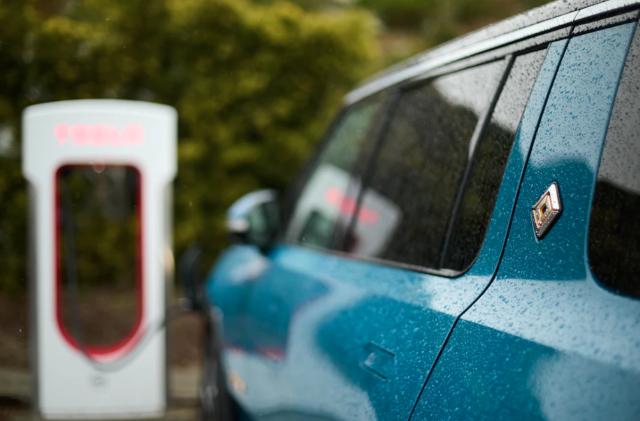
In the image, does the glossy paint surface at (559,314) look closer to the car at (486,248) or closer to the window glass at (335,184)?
the car at (486,248)

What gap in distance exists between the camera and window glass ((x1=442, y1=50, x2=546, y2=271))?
1.74 metres

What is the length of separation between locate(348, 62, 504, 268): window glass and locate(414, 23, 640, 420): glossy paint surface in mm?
385

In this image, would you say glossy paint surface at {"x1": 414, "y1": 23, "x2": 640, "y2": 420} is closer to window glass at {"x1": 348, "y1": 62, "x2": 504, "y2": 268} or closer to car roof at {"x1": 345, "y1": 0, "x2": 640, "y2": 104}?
car roof at {"x1": 345, "y1": 0, "x2": 640, "y2": 104}

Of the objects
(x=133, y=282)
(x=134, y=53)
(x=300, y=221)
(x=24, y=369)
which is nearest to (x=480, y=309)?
(x=300, y=221)

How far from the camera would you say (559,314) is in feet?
4.53

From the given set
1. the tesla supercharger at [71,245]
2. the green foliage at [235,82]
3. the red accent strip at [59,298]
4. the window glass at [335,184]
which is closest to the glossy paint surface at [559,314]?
the window glass at [335,184]

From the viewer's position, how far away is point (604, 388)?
1.18m

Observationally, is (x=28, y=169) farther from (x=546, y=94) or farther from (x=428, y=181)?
(x=546, y=94)

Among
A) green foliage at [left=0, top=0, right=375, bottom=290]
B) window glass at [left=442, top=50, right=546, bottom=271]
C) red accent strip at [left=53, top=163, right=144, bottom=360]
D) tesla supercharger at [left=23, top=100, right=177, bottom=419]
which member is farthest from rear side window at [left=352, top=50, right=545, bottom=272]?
green foliage at [left=0, top=0, right=375, bottom=290]

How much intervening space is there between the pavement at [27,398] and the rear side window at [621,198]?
4.99 m

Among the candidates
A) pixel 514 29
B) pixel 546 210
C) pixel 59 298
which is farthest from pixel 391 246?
pixel 59 298

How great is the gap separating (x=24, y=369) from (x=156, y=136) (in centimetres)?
295

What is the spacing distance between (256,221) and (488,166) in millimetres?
2048

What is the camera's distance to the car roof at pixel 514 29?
158cm
